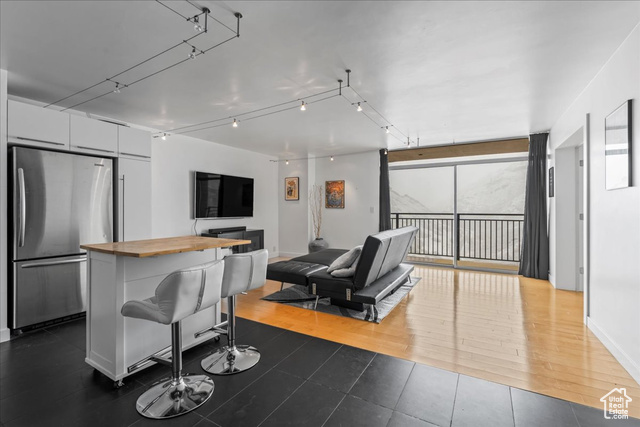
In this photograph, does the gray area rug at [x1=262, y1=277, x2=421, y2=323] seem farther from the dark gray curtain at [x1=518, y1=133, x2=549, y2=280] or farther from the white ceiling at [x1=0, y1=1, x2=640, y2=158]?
the white ceiling at [x1=0, y1=1, x2=640, y2=158]

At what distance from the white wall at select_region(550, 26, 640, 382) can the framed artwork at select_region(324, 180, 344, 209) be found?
4.64m

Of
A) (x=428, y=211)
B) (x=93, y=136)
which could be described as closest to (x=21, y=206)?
(x=93, y=136)

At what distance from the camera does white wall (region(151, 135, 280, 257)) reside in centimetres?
491

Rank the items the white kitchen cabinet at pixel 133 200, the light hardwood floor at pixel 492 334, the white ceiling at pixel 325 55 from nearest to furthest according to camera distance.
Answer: the white ceiling at pixel 325 55 → the light hardwood floor at pixel 492 334 → the white kitchen cabinet at pixel 133 200

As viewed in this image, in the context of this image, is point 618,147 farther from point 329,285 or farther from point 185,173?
point 185,173

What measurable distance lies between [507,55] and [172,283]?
315 cm

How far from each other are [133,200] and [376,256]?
10.7 feet

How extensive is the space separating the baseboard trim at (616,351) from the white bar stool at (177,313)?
305 cm

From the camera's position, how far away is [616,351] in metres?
2.46

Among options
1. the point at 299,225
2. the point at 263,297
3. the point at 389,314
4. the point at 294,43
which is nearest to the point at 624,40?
the point at 294,43

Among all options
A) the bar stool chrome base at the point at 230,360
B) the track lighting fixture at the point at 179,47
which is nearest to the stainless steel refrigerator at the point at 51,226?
the track lighting fixture at the point at 179,47

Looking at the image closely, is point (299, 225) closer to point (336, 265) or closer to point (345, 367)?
point (336, 265)

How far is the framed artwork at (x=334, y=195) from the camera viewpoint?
284 inches

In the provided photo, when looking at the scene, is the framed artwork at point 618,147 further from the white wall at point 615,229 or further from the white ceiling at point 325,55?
the white ceiling at point 325,55
